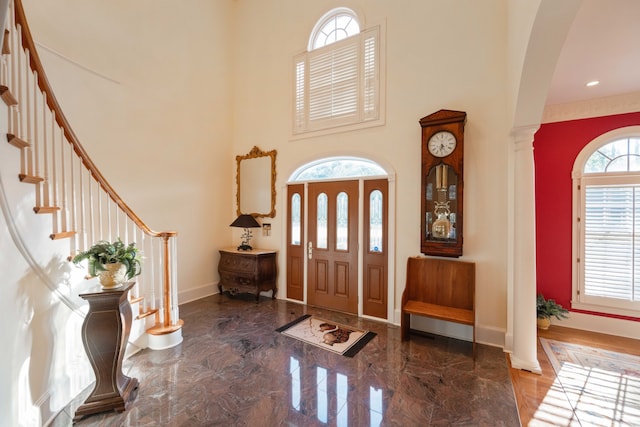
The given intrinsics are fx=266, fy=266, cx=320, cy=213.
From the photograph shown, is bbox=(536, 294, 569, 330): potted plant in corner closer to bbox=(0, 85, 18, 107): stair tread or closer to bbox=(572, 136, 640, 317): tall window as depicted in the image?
bbox=(572, 136, 640, 317): tall window

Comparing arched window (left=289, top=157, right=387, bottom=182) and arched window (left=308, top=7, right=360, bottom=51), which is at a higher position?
arched window (left=308, top=7, right=360, bottom=51)

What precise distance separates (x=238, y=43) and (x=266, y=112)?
5.70 feet

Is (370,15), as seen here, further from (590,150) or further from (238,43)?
(590,150)

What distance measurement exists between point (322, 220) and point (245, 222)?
55.4 inches

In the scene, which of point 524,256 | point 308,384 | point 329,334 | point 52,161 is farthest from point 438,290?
point 52,161

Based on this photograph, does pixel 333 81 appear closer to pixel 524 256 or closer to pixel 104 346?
pixel 524 256

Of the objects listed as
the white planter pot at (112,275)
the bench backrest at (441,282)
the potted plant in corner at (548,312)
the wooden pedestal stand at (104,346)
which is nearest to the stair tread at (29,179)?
the white planter pot at (112,275)

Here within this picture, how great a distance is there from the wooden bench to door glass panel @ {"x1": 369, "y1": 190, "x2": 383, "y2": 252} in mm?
576

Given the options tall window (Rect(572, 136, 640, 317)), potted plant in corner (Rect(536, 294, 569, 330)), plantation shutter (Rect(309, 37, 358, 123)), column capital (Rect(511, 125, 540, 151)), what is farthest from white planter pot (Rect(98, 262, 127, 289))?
tall window (Rect(572, 136, 640, 317))

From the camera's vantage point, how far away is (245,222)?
4730mm

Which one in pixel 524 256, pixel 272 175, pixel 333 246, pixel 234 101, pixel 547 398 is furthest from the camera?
pixel 234 101

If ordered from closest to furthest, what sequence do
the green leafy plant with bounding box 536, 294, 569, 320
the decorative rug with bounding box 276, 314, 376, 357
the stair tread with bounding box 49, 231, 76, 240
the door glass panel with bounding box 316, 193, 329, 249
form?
the stair tread with bounding box 49, 231, 76, 240 < the decorative rug with bounding box 276, 314, 376, 357 < the green leafy plant with bounding box 536, 294, 569, 320 < the door glass panel with bounding box 316, 193, 329, 249

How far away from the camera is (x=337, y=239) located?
4.25 meters

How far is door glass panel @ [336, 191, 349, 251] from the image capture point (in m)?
4.16
